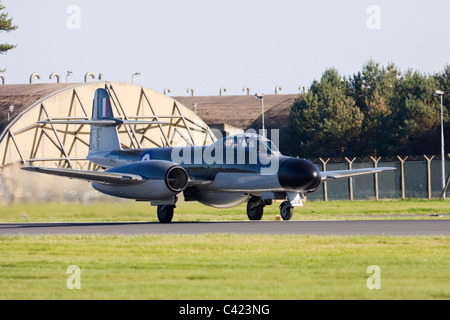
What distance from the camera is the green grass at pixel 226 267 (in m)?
11.5

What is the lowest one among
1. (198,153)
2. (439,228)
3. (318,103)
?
(439,228)

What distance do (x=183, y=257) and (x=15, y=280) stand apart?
160 inches

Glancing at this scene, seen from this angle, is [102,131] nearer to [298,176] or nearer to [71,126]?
[298,176]

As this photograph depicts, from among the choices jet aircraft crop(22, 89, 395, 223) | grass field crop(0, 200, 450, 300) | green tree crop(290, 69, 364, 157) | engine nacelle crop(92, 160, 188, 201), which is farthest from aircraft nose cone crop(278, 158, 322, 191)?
green tree crop(290, 69, 364, 157)

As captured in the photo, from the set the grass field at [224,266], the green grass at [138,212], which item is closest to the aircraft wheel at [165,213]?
the green grass at [138,212]

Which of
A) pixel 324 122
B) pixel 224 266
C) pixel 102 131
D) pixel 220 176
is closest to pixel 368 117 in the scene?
pixel 324 122

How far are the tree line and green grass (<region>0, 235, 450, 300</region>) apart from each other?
162 ft

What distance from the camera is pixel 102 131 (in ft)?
122

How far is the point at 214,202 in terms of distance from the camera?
32094mm

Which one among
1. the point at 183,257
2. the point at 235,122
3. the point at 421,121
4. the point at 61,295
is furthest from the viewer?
the point at 235,122

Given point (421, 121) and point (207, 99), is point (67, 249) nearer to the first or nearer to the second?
point (421, 121)

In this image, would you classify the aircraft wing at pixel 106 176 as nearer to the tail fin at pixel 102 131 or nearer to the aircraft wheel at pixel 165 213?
the aircraft wheel at pixel 165 213

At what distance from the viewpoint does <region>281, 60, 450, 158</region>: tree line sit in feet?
224
